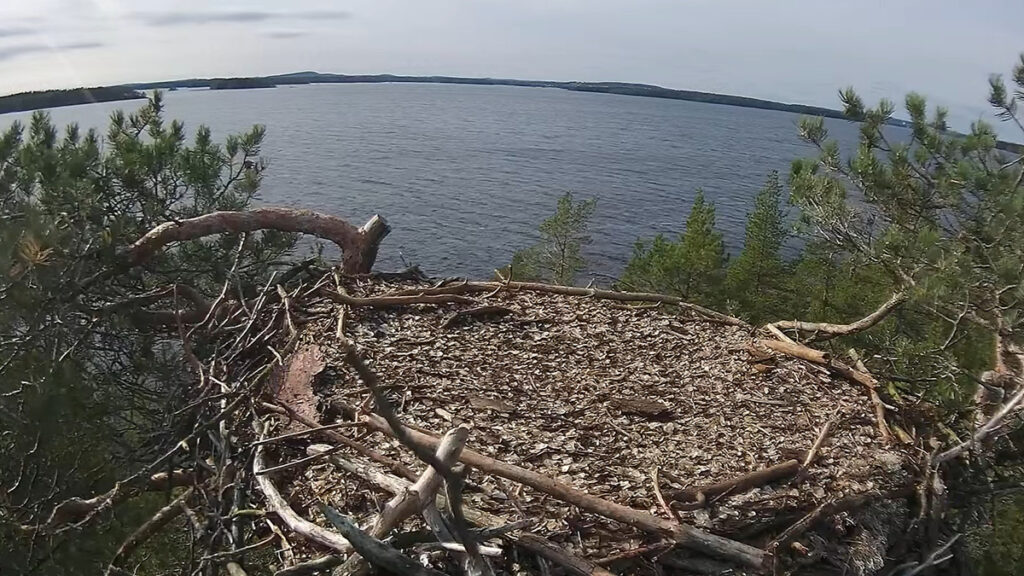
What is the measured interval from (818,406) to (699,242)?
37.0ft

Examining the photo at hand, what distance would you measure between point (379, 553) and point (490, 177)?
43.9 meters

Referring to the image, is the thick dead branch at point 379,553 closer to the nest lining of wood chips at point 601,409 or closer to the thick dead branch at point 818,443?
the nest lining of wood chips at point 601,409

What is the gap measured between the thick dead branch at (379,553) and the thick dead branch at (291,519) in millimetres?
223

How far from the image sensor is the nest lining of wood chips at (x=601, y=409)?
4055 mm

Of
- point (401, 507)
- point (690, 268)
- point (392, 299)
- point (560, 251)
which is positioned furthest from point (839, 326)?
point (560, 251)

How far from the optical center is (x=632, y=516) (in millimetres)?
3709

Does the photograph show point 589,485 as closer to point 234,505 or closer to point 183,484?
point 234,505

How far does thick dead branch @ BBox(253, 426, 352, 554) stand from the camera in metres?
3.36

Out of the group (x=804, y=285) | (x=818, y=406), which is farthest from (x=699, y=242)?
(x=818, y=406)

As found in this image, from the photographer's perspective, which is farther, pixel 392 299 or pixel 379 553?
pixel 392 299

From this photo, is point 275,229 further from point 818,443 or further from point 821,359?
point 818,443

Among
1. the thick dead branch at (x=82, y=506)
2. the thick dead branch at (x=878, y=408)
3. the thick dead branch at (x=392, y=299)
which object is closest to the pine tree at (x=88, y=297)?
the thick dead branch at (x=82, y=506)

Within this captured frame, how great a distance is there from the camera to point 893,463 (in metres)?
4.82

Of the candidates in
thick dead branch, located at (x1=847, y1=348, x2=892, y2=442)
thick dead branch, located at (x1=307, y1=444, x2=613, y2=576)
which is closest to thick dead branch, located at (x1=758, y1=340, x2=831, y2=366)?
thick dead branch, located at (x1=847, y1=348, x2=892, y2=442)
